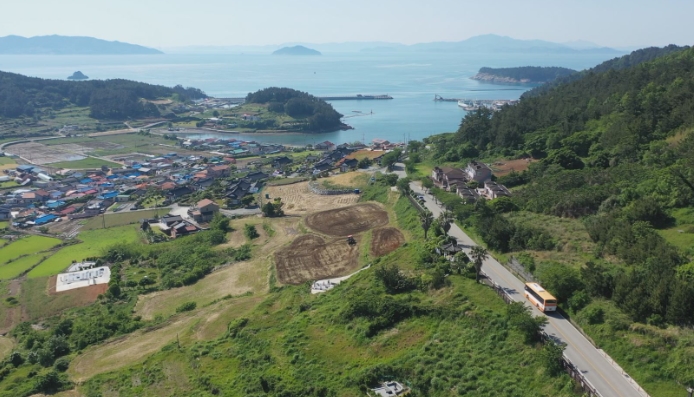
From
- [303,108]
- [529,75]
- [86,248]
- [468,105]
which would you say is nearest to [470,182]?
[86,248]

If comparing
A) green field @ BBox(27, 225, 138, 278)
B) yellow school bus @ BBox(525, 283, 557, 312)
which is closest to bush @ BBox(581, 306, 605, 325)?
yellow school bus @ BBox(525, 283, 557, 312)

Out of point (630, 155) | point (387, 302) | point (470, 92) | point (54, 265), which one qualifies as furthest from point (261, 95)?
point (387, 302)

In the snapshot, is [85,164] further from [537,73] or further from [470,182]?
[537,73]

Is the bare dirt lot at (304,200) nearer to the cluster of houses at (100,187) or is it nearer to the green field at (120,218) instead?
the cluster of houses at (100,187)

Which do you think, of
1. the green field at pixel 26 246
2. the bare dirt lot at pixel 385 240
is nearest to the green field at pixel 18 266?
the green field at pixel 26 246

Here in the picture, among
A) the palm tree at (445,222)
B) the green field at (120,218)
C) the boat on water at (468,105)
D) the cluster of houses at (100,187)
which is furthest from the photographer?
the boat on water at (468,105)

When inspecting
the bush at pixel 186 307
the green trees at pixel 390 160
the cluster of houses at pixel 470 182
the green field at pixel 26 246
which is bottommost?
the green field at pixel 26 246
